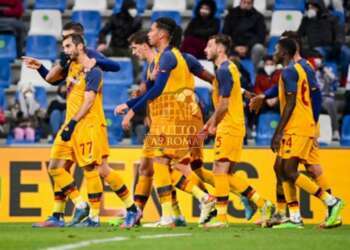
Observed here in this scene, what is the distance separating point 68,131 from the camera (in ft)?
47.1

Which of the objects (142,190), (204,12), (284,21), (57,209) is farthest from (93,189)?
(284,21)

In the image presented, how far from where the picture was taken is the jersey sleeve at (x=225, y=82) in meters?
14.5

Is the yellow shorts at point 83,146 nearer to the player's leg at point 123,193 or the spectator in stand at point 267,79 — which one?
the player's leg at point 123,193

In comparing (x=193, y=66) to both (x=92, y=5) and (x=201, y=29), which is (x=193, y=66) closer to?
(x=201, y=29)

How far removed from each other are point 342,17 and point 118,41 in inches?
160

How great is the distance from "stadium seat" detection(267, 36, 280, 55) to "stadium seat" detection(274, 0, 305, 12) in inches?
33.5

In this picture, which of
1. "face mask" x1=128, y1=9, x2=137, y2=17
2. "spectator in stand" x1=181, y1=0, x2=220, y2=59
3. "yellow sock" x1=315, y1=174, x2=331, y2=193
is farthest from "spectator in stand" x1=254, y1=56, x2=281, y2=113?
"yellow sock" x1=315, y1=174, x2=331, y2=193

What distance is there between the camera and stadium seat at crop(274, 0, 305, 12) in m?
22.7

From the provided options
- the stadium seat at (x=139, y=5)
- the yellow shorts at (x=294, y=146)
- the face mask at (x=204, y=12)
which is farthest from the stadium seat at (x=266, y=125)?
the yellow shorts at (x=294, y=146)

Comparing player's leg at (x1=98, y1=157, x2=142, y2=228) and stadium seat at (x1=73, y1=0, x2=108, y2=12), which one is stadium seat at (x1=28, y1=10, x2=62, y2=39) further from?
player's leg at (x1=98, y1=157, x2=142, y2=228)

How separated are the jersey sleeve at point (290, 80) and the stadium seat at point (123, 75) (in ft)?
23.3

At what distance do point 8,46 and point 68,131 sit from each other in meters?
8.07

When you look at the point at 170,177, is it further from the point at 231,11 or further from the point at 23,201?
the point at 231,11

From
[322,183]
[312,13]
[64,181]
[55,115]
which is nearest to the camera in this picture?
[64,181]
